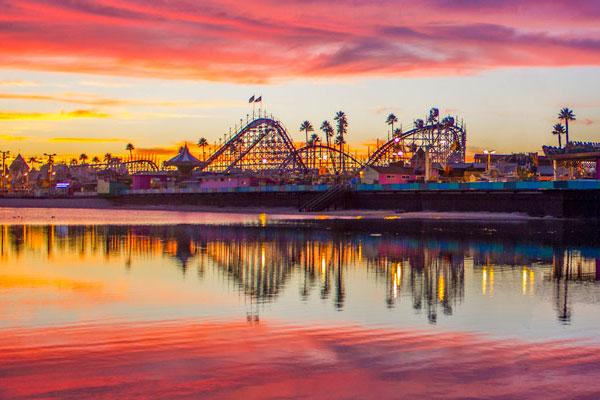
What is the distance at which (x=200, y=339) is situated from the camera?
11.6 metres

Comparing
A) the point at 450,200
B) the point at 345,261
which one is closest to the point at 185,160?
the point at 450,200

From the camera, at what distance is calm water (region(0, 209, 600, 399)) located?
882 cm

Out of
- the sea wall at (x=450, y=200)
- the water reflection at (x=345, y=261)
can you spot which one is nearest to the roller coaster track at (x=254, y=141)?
the sea wall at (x=450, y=200)

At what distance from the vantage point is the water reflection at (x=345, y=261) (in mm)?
17375

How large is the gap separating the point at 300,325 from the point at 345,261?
40.6 feet

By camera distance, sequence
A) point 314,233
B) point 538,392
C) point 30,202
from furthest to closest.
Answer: point 30,202 < point 314,233 < point 538,392

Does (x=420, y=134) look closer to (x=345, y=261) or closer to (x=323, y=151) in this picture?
(x=323, y=151)

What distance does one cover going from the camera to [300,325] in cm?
1284

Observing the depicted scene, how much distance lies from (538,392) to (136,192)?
128 metres

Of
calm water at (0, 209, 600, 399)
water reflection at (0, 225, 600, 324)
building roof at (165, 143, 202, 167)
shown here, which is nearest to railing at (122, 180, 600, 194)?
water reflection at (0, 225, 600, 324)

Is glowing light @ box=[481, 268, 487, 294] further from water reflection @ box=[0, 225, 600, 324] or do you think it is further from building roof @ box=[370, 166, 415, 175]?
building roof @ box=[370, 166, 415, 175]

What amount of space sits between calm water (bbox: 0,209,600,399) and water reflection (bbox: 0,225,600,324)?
10 cm

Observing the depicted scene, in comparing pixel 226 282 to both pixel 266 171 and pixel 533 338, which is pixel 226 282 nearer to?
pixel 533 338

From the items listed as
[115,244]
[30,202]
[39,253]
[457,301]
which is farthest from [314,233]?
[30,202]
